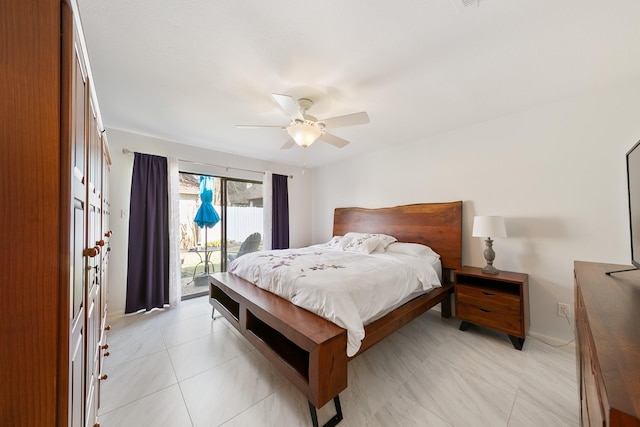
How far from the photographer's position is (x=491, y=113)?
250 cm

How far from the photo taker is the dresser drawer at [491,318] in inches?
84.6

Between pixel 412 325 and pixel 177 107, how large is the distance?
3523 mm

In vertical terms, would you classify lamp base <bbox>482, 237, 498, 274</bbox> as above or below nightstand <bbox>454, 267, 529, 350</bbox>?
above

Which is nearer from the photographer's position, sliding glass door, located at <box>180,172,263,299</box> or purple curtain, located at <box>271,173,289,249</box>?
sliding glass door, located at <box>180,172,263,299</box>

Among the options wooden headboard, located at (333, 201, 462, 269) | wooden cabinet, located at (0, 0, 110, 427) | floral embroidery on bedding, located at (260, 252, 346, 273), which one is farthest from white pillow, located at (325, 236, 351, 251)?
wooden cabinet, located at (0, 0, 110, 427)

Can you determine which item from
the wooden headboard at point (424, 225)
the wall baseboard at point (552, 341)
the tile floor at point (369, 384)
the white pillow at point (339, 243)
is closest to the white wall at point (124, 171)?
the tile floor at point (369, 384)

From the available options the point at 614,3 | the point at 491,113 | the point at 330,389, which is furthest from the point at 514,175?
the point at 330,389

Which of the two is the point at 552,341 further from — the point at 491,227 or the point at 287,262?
the point at 287,262

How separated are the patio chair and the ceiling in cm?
232

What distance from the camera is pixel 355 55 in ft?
5.28

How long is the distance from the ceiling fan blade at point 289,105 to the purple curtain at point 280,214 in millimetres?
2520

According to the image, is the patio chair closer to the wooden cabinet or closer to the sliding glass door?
the sliding glass door

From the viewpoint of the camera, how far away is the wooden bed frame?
1396 millimetres

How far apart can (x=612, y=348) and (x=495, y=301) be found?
1937 mm
